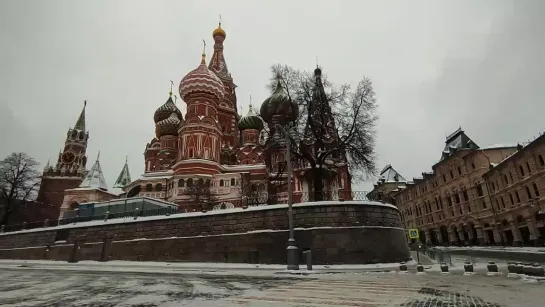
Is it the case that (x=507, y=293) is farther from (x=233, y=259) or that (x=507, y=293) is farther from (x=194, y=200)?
(x=194, y=200)

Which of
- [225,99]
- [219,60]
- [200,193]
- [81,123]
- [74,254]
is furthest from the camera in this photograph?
[81,123]

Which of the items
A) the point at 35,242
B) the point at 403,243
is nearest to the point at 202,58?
the point at 35,242

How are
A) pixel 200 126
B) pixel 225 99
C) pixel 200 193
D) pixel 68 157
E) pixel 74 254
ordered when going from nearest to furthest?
1. pixel 74 254
2. pixel 200 193
3. pixel 200 126
4. pixel 225 99
5. pixel 68 157

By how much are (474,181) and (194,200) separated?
1372 inches

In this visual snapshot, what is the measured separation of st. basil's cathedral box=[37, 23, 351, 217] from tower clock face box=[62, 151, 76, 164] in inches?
319

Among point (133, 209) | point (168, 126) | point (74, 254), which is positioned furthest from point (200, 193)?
point (168, 126)

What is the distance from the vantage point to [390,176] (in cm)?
6800

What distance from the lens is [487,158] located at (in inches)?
1588

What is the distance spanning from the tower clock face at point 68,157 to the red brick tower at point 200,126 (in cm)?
3721

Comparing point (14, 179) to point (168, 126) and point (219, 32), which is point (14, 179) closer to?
point (168, 126)

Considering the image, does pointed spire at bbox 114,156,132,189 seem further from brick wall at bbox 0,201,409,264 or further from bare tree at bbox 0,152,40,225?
brick wall at bbox 0,201,409,264

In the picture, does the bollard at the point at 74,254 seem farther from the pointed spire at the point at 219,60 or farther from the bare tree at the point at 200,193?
the pointed spire at the point at 219,60

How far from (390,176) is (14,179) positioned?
2575 inches

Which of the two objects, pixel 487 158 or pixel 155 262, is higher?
pixel 487 158
